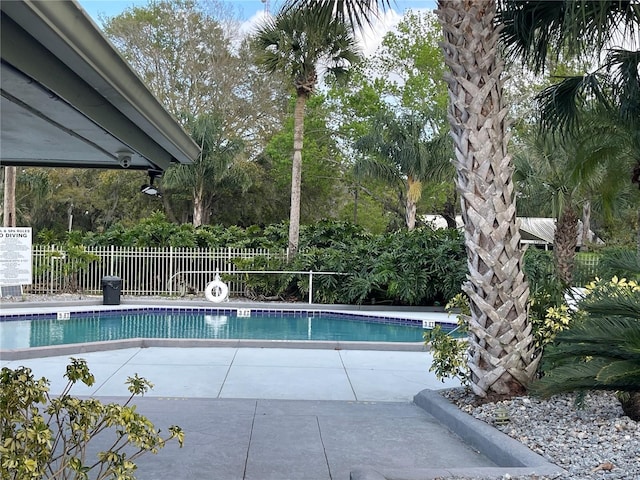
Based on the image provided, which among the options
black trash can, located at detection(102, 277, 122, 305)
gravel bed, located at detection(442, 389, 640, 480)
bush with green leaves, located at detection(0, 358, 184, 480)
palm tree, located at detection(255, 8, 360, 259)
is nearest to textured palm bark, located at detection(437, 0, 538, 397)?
gravel bed, located at detection(442, 389, 640, 480)

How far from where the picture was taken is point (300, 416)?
6234mm

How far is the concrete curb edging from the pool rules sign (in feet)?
37.7

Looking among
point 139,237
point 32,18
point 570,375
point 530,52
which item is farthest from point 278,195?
point 32,18

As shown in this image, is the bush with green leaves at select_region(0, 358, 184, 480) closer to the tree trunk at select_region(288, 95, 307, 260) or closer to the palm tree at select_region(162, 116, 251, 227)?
the tree trunk at select_region(288, 95, 307, 260)

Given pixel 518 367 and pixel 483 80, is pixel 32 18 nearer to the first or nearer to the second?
pixel 483 80

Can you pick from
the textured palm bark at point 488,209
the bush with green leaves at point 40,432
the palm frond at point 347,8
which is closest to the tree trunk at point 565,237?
the textured palm bark at point 488,209

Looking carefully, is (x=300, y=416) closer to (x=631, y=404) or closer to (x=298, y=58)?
(x=631, y=404)

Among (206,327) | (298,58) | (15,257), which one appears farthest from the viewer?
(298,58)

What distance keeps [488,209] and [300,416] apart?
9.23 ft

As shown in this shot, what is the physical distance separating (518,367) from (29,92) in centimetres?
511

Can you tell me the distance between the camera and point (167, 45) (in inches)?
1308

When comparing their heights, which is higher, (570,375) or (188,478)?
(570,375)

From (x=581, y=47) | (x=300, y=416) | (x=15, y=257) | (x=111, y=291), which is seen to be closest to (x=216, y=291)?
(x=111, y=291)

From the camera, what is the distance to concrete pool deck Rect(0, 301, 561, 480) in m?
4.61
